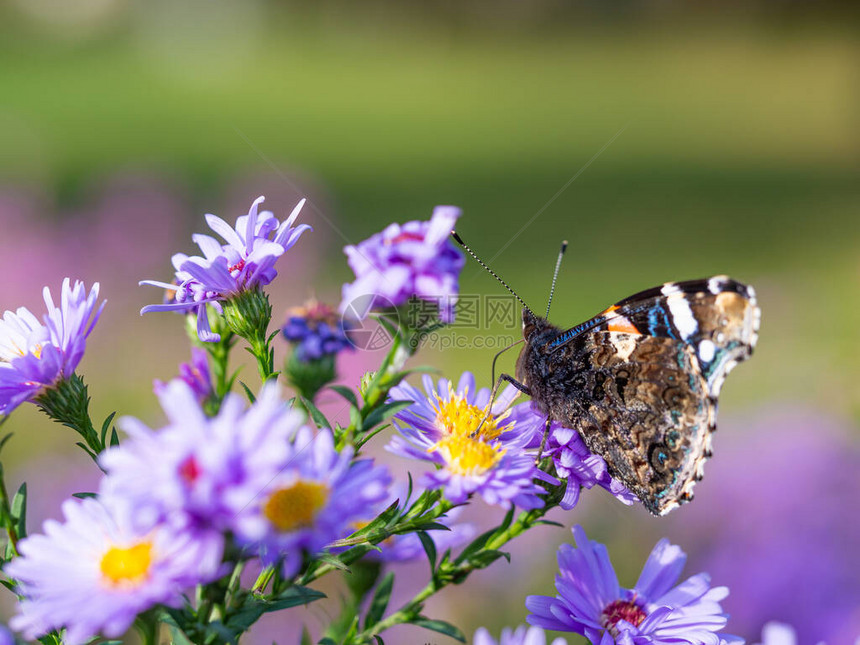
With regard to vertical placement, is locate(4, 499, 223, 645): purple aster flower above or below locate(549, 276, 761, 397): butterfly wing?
below

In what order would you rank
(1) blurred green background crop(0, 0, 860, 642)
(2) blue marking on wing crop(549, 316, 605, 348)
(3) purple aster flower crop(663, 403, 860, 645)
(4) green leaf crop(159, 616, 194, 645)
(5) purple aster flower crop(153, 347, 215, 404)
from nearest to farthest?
(4) green leaf crop(159, 616, 194, 645), (5) purple aster flower crop(153, 347, 215, 404), (2) blue marking on wing crop(549, 316, 605, 348), (3) purple aster flower crop(663, 403, 860, 645), (1) blurred green background crop(0, 0, 860, 642)

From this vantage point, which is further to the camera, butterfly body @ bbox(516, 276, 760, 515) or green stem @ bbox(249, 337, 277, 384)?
butterfly body @ bbox(516, 276, 760, 515)

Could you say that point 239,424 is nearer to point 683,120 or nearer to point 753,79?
point 683,120

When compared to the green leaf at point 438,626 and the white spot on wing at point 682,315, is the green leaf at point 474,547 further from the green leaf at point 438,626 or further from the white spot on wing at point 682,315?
the white spot on wing at point 682,315

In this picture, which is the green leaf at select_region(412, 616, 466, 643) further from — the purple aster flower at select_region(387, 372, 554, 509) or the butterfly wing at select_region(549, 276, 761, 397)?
the butterfly wing at select_region(549, 276, 761, 397)

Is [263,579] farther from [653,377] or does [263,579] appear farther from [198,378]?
[653,377]

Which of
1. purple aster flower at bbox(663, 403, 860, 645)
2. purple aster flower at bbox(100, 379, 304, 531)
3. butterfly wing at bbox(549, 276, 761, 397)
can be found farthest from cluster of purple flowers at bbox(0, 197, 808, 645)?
purple aster flower at bbox(663, 403, 860, 645)

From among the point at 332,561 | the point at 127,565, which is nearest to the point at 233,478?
the point at 127,565
